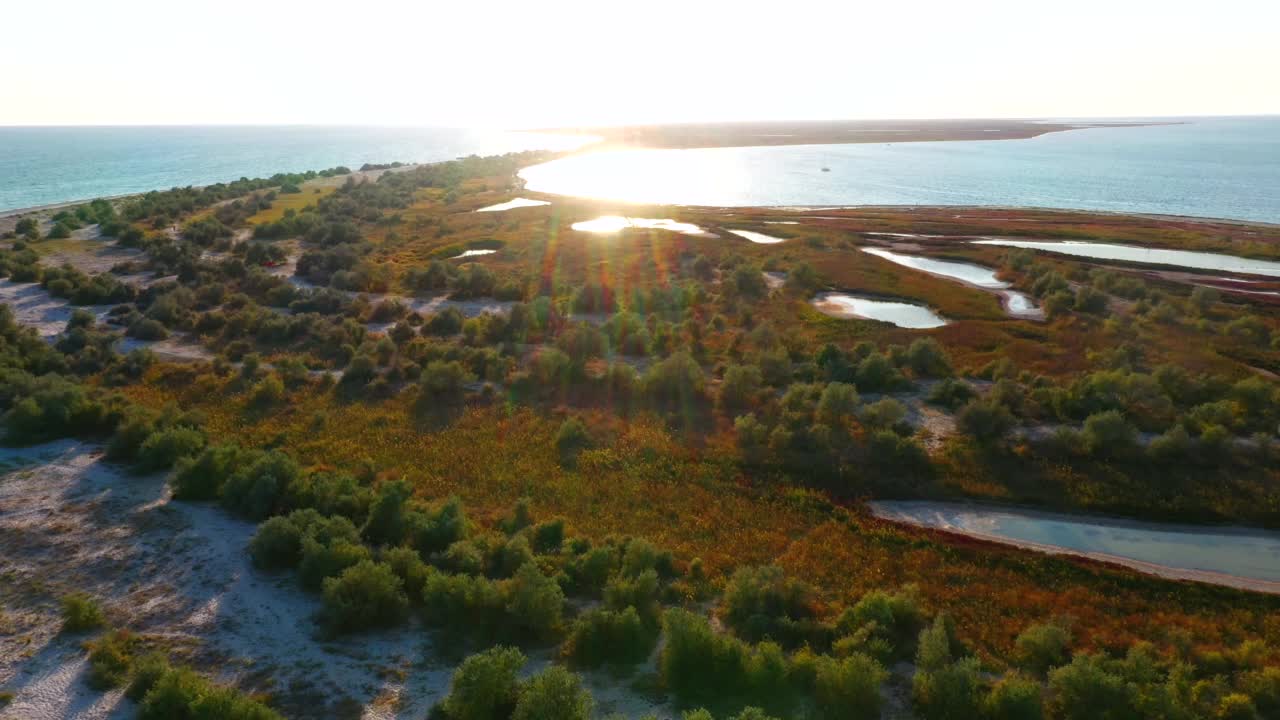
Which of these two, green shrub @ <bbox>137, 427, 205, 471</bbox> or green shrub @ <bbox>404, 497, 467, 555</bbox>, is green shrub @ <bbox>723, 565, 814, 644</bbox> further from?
green shrub @ <bbox>137, 427, 205, 471</bbox>

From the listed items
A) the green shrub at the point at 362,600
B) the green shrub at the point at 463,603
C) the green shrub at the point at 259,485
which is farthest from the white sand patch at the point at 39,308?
the green shrub at the point at 463,603

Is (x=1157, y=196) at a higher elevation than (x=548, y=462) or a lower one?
higher

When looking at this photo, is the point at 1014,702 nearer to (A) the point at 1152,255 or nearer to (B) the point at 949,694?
(B) the point at 949,694

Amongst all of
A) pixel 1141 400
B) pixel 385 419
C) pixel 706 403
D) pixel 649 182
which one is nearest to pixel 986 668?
pixel 706 403

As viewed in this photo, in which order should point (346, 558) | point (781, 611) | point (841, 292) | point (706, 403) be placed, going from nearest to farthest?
point (781, 611) < point (346, 558) < point (706, 403) < point (841, 292)

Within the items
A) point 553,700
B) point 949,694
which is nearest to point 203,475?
point 553,700

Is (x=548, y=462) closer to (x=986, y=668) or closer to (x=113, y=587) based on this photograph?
(x=113, y=587)
